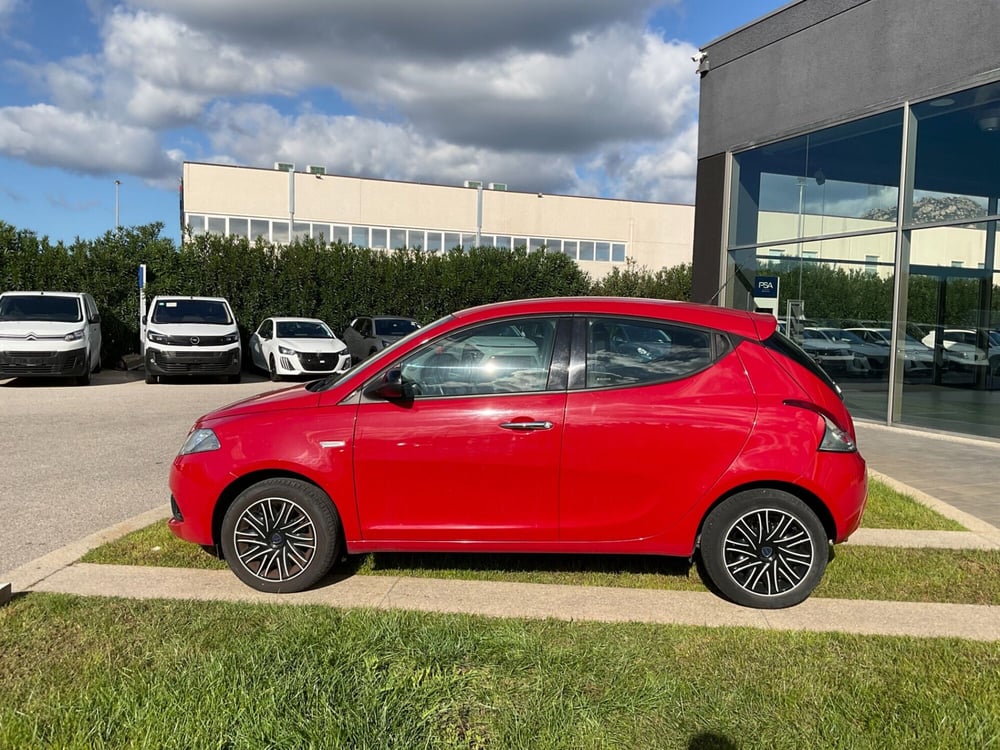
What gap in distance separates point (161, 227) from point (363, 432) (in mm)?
19710

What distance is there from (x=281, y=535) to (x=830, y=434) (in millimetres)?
3149

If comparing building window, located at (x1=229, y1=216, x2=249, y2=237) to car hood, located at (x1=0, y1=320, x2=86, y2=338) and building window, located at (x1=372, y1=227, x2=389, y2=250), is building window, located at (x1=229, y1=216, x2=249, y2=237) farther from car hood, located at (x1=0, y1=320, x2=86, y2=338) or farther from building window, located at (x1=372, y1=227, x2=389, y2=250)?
car hood, located at (x1=0, y1=320, x2=86, y2=338)

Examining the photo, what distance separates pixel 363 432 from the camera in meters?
4.20

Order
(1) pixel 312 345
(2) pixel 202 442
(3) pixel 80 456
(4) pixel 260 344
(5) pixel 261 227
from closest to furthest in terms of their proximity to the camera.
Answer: (2) pixel 202 442
(3) pixel 80 456
(1) pixel 312 345
(4) pixel 260 344
(5) pixel 261 227

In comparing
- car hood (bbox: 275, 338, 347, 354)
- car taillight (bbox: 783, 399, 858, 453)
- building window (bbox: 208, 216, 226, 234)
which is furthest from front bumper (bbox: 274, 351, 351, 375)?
building window (bbox: 208, 216, 226, 234)

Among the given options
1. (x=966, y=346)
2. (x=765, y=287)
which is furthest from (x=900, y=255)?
(x=765, y=287)

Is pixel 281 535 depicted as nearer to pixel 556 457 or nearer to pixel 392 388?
pixel 392 388

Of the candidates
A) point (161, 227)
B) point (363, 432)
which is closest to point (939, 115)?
point (363, 432)

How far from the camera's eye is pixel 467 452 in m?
4.16

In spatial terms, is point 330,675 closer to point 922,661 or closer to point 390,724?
point 390,724

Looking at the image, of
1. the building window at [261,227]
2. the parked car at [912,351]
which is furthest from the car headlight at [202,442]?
the building window at [261,227]

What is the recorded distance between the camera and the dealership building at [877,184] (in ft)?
34.4

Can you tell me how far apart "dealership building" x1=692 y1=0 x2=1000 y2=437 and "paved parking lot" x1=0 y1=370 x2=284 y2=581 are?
1025cm

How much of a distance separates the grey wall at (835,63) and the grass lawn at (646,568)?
787cm
